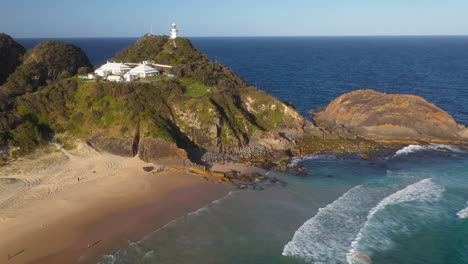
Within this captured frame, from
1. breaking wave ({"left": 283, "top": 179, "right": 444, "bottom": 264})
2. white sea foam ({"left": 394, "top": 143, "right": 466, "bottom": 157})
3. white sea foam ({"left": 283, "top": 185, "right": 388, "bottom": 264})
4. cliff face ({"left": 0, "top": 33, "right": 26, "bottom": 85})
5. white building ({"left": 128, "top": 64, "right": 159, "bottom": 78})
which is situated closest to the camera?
white sea foam ({"left": 283, "top": 185, "right": 388, "bottom": 264})

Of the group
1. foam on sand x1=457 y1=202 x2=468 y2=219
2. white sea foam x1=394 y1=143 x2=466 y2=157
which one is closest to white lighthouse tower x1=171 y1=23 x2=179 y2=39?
white sea foam x1=394 y1=143 x2=466 y2=157

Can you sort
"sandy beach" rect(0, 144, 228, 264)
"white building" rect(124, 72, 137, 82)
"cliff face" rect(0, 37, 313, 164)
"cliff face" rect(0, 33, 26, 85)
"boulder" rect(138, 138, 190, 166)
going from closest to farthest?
1. "sandy beach" rect(0, 144, 228, 264)
2. "boulder" rect(138, 138, 190, 166)
3. "cliff face" rect(0, 37, 313, 164)
4. "white building" rect(124, 72, 137, 82)
5. "cliff face" rect(0, 33, 26, 85)

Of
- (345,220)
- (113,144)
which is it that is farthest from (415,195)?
(113,144)

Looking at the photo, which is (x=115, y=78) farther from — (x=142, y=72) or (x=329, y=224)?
(x=329, y=224)

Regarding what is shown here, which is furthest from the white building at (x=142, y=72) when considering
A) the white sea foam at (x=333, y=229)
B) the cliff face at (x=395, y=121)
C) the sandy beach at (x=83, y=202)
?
the white sea foam at (x=333, y=229)

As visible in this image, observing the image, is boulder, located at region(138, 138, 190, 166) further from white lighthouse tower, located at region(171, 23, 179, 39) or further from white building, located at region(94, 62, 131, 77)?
white lighthouse tower, located at region(171, 23, 179, 39)

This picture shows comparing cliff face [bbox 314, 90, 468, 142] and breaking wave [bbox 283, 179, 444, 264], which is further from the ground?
cliff face [bbox 314, 90, 468, 142]

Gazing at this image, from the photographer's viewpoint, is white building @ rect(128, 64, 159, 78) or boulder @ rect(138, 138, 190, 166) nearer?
boulder @ rect(138, 138, 190, 166)
